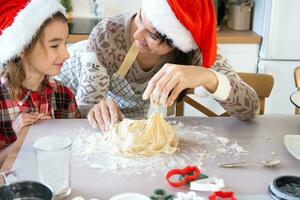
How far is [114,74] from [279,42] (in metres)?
1.37

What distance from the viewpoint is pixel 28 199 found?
82cm

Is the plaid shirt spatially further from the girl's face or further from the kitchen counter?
the kitchen counter

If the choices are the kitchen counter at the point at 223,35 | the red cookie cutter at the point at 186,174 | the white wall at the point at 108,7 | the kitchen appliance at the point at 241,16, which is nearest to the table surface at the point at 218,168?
the red cookie cutter at the point at 186,174

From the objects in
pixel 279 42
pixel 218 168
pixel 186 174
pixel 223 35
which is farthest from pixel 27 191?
pixel 279 42

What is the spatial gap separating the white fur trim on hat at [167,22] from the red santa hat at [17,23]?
360 mm

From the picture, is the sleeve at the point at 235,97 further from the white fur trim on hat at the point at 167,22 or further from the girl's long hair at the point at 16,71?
the girl's long hair at the point at 16,71

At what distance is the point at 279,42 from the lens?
8.68 ft

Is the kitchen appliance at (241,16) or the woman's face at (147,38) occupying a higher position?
the woman's face at (147,38)

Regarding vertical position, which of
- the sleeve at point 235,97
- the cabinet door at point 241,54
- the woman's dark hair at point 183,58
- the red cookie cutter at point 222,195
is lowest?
the cabinet door at point 241,54

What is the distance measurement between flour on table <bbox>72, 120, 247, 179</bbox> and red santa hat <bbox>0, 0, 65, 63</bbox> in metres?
0.35

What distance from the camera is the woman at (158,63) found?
129 centimetres

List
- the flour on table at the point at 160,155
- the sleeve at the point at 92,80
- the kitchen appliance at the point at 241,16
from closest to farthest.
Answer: the flour on table at the point at 160,155 → the sleeve at the point at 92,80 → the kitchen appliance at the point at 241,16

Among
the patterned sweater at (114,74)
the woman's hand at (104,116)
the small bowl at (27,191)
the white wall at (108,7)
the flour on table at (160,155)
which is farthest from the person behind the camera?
the white wall at (108,7)

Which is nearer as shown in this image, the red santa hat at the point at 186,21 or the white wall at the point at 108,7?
the red santa hat at the point at 186,21
